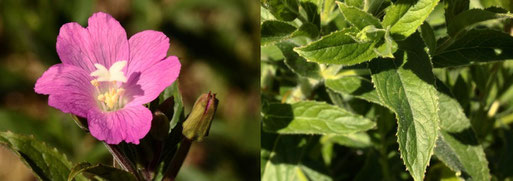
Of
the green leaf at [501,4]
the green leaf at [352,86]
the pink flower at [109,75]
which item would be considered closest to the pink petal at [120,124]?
the pink flower at [109,75]

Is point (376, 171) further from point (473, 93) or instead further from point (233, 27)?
point (233, 27)

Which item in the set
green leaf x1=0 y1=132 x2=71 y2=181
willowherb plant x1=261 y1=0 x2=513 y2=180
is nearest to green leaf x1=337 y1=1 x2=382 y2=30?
willowherb plant x1=261 y1=0 x2=513 y2=180

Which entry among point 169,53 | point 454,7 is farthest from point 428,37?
point 169,53

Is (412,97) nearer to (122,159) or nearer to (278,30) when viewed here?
(278,30)

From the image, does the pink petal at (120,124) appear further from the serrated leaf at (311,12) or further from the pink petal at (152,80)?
the serrated leaf at (311,12)

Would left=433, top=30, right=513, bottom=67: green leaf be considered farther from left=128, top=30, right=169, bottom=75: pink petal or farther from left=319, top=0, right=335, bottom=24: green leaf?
left=128, top=30, right=169, bottom=75: pink petal
